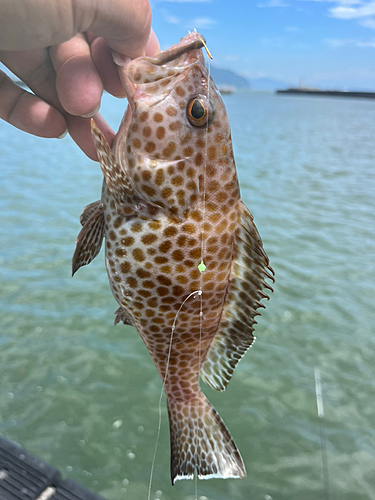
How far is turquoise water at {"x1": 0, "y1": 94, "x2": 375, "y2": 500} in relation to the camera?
5.85m

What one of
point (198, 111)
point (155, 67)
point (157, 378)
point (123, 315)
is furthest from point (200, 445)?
point (157, 378)

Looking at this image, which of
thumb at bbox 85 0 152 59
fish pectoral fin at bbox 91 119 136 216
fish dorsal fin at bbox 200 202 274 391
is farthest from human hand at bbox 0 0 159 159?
fish dorsal fin at bbox 200 202 274 391

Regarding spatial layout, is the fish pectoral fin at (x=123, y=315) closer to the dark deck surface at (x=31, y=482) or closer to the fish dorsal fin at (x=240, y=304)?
the fish dorsal fin at (x=240, y=304)

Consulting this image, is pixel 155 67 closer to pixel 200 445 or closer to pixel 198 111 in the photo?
pixel 198 111

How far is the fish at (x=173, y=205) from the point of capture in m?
2.26

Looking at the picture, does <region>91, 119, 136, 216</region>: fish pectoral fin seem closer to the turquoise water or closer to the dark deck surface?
the dark deck surface

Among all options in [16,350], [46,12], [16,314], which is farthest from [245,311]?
[16,314]

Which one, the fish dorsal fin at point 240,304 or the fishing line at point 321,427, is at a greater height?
the fish dorsal fin at point 240,304

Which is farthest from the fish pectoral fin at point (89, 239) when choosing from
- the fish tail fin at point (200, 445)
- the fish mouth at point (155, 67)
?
the fish tail fin at point (200, 445)

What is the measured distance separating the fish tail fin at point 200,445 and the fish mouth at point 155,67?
2122 mm

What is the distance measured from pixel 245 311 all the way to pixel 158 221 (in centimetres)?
80

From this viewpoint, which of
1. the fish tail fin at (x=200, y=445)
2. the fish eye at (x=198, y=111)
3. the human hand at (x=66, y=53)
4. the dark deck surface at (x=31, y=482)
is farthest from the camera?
the dark deck surface at (x=31, y=482)

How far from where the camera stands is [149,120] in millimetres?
2260

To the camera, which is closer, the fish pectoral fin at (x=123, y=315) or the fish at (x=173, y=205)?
the fish at (x=173, y=205)
